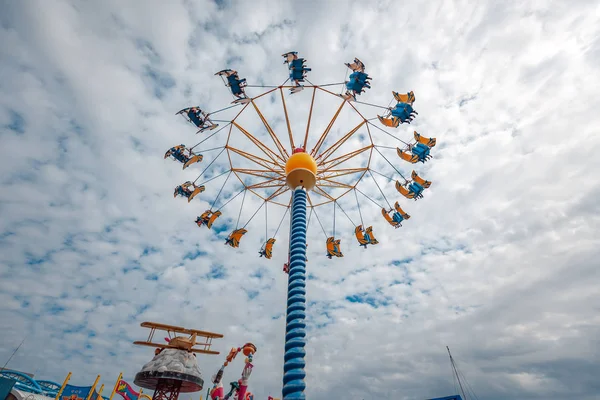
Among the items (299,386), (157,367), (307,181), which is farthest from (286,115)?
(157,367)

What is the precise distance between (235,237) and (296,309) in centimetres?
813

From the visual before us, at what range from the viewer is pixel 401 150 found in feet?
51.6

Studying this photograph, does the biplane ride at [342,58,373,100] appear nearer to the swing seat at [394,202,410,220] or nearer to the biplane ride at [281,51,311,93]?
the biplane ride at [281,51,311,93]

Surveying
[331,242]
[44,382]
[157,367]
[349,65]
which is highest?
[349,65]

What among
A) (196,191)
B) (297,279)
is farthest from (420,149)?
(196,191)

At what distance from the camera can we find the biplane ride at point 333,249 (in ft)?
61.5

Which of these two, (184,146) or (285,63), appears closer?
(285,63)

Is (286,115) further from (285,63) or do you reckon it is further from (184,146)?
(184,146)

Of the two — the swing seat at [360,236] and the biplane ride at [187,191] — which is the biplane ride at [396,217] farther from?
the biplane ride at [187,191]

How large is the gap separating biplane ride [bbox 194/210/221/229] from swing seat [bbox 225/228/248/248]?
1.37 meters

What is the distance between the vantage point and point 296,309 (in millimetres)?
11211

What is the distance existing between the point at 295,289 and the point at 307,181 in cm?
508

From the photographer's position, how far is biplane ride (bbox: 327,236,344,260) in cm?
1875

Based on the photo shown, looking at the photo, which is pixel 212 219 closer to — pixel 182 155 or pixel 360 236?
pixel 182 155
